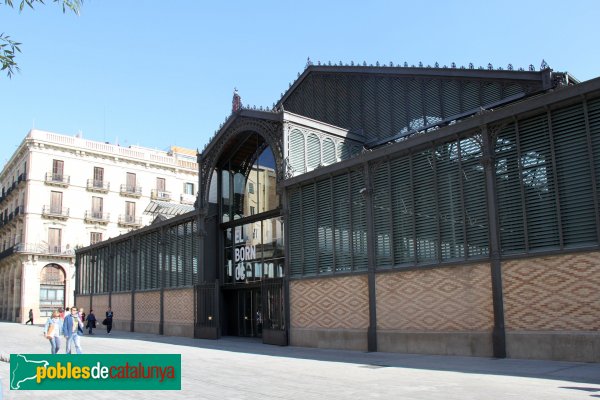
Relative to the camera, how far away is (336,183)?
73.9 ft

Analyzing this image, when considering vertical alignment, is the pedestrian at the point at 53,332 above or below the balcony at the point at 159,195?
below

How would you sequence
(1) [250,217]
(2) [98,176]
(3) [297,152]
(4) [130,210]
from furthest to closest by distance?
(4) [130,210]
(2) [98,176]
(1) [250,217]
(3) [297,152]

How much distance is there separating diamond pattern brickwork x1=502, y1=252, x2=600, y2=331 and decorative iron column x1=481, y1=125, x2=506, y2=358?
170mm

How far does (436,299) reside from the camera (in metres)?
18.0

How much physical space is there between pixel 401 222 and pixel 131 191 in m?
49.8

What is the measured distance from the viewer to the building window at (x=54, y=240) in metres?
59.0

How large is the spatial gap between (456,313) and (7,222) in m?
58.9

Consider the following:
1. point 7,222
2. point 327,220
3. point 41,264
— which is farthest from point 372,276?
point 7,222

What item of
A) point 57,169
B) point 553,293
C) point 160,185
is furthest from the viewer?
point 160,185

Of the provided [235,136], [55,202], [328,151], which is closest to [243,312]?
[235,136]

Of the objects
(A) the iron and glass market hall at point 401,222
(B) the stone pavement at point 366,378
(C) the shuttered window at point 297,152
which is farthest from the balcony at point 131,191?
(B) the stone pavement at point 366,378

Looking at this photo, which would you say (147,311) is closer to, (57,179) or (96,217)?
(96,217)

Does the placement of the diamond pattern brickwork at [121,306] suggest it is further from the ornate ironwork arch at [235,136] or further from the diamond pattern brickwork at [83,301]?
the ornate ironwork arch at [235,136]

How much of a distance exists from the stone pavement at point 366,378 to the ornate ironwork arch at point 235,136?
9.69 m
